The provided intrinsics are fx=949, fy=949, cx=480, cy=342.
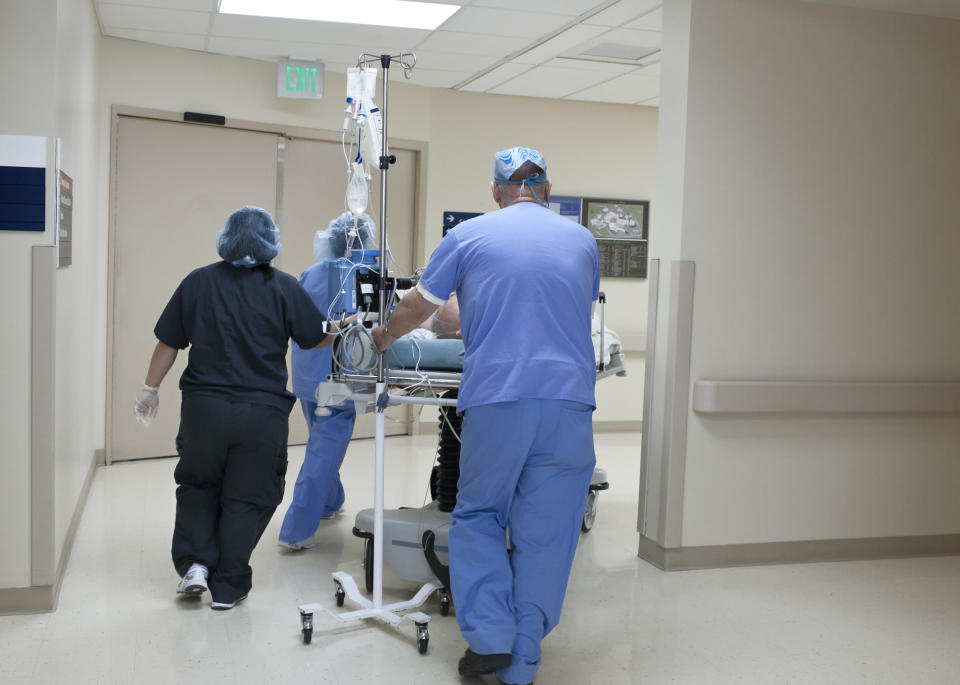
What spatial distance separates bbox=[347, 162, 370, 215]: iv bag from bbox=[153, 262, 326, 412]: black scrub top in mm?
374

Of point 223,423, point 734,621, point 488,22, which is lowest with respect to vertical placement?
point 734,621

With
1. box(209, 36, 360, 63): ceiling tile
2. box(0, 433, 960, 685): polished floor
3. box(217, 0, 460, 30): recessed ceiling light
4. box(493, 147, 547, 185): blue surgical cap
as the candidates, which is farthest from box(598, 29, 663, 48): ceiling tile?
box(0, 433, 960, 685): polished floor

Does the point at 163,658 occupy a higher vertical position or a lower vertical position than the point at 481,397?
lower

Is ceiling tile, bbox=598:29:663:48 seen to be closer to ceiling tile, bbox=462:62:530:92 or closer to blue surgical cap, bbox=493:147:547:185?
ceiling tile, bbox=462:62:530:92

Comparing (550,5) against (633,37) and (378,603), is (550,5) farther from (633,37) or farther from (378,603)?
(378,603)

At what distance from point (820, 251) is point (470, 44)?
7.74 feet

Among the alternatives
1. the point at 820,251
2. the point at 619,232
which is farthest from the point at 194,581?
the point at 619,232

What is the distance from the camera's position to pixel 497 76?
20.2 feet

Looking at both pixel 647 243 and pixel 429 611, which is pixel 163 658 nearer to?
pixel 429 611

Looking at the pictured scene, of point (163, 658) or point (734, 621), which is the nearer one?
point (163, 658)

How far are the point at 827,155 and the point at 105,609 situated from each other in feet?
10.8

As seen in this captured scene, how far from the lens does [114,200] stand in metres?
5.49

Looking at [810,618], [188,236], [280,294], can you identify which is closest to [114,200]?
[188,236]

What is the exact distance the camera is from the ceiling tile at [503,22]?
4.65 meters
